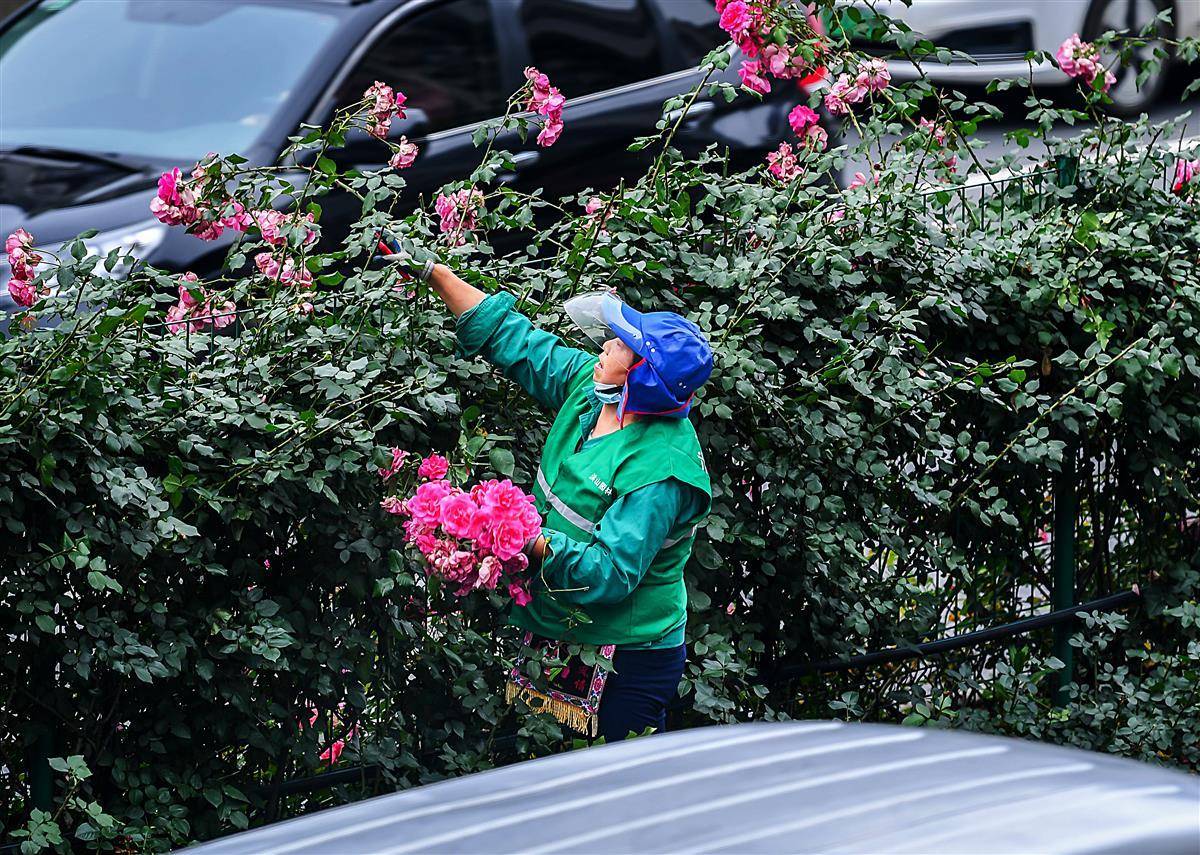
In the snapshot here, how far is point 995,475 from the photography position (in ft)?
15.6

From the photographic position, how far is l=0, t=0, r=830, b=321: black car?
6297mm

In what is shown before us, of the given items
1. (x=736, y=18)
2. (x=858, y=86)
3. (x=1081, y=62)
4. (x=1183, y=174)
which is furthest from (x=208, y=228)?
(x=1183, y=174)

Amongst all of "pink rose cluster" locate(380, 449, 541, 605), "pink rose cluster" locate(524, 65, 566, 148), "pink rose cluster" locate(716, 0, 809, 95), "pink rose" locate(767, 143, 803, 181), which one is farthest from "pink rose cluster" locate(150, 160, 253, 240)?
"pink rose" locate(767, 143, 803, 181)

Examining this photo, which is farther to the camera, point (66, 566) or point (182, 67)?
point (182, 67)

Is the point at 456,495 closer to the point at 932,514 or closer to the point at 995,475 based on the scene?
the point at 932,514

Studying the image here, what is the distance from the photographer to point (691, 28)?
7926mm

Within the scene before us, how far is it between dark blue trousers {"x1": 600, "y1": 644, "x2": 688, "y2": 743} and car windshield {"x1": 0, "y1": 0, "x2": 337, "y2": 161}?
3401 millimetres

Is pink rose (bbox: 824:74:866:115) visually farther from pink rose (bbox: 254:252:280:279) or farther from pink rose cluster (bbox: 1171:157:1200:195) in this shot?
pink rose (bbox: 254:252:280:279)

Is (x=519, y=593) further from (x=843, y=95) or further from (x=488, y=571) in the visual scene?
(x=843, y=95)

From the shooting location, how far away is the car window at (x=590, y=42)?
7402 millimetres

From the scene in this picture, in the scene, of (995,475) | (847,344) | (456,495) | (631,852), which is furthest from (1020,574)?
(631,852)

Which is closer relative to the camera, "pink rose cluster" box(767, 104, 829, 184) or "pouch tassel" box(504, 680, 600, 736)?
"pouch tassel" box(504, 680, 600, 736)

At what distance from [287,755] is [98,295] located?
3.42ft

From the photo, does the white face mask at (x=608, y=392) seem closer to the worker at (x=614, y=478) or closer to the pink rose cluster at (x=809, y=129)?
the worker at (x=614, y=478)
